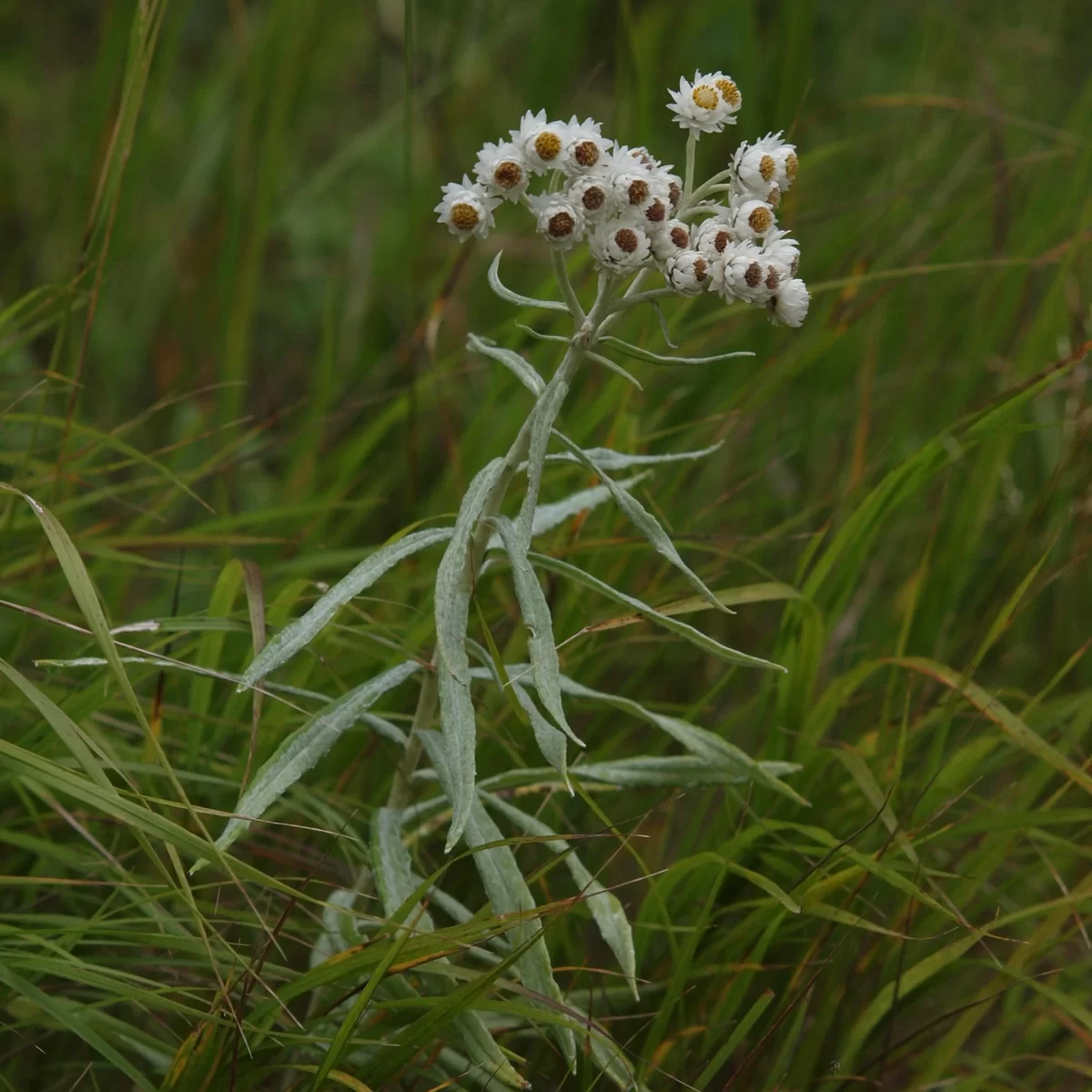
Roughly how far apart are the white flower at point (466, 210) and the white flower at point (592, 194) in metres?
0.10

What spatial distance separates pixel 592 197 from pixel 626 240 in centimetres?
6

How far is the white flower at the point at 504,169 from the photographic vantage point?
134 centimetres

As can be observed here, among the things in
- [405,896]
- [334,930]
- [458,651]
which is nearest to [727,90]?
[458,651]

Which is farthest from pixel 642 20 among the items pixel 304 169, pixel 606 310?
pixel 606 310

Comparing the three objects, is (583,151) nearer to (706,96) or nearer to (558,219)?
(558,219)

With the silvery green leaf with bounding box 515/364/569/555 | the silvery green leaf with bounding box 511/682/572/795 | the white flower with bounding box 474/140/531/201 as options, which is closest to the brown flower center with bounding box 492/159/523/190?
the white flower with bounding box 474/140/531/201

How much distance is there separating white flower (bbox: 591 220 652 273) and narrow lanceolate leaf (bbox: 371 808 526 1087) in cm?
74

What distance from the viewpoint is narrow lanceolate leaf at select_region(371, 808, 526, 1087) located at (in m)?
1.41

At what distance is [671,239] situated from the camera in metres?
1.35

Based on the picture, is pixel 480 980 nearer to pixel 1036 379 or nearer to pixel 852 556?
pixel 852 556

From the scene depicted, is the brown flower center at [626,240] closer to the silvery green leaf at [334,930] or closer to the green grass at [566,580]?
the green grass at [566,580]

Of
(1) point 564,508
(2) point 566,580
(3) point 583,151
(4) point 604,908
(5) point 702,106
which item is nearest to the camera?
(3) point 583,151

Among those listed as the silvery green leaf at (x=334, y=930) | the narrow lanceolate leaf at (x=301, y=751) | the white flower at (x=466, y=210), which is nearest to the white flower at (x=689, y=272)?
the white flower at (x=466, y=210)

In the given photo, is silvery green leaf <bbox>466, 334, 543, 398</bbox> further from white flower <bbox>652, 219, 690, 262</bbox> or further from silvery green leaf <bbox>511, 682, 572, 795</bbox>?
silvery green leaf <bbox>511, 682, 572, 795</bbox>
